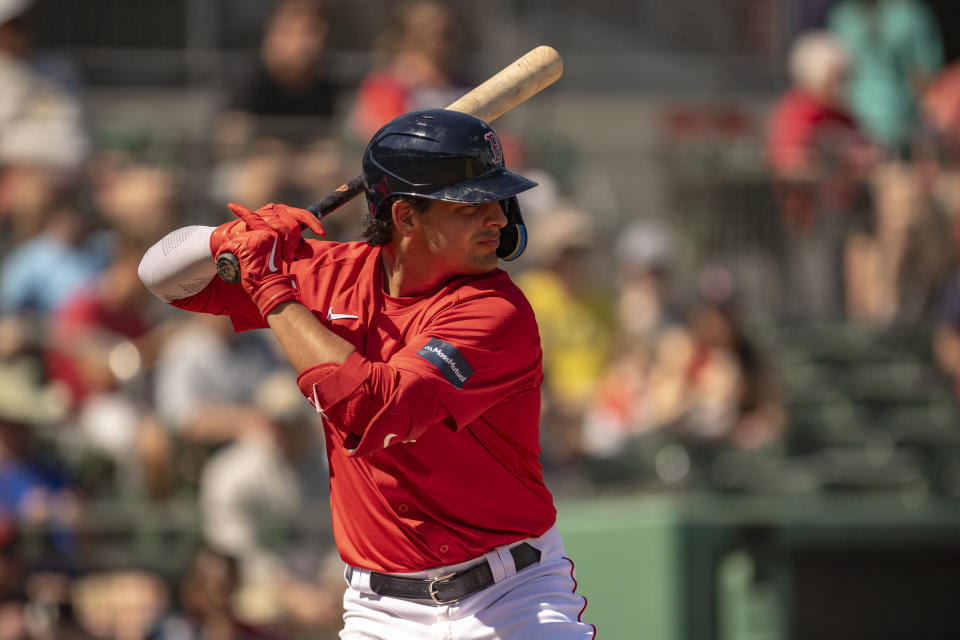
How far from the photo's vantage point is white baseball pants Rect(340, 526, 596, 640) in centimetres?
351

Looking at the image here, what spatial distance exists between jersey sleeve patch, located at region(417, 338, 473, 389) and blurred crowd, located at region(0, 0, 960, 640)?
2919mm

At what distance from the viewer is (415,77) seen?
25.6 feet

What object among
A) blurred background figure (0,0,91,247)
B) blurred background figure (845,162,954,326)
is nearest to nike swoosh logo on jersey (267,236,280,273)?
blurred background figure (0,0,91,247)

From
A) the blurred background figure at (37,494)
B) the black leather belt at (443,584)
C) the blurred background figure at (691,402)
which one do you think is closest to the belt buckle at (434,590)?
the black leather belt at (443,584)

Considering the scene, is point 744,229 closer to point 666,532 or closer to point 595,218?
point 595,218

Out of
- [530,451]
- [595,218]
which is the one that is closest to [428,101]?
[595,218]

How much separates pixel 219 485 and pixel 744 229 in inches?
157

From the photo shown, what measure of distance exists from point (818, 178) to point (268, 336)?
3.51 meters

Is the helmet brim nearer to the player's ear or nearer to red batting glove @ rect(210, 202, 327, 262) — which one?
the player's ear

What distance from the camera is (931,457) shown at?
7.52 meters

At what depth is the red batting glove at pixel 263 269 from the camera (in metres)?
3.37

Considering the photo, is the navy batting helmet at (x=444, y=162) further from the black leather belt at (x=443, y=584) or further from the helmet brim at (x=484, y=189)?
the black leather belt at (x=443, y=584)

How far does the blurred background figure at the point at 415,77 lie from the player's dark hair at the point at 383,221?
3971mm

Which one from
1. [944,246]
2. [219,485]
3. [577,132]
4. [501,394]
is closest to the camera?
[501,394]
